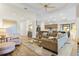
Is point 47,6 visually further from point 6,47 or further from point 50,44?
point 6,47

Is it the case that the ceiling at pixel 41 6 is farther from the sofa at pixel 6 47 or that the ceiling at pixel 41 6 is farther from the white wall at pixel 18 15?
the sofa at pixel 6 47

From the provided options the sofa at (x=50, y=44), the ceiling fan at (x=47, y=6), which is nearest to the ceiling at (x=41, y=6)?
the ceiling fan at (x=47, y=6)

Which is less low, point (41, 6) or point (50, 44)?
point (41, 6)

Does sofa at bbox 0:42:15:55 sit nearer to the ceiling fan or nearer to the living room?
the living room

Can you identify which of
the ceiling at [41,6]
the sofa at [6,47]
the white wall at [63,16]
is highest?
the ceiling at [41,6]

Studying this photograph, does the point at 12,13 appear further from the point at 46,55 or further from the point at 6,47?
the point at 46,55

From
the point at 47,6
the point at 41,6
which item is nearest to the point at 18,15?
the point at 41,6

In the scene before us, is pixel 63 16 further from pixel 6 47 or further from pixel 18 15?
pixel 6 47

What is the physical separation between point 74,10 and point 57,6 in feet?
1.16

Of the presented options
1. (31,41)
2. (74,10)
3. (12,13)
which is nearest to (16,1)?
(12,13)

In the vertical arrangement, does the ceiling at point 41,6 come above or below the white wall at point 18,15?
above

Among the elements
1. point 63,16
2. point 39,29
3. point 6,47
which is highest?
point 63,16

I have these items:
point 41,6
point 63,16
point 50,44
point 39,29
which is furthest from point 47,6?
point 50,44

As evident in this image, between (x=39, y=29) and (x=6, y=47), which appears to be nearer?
(x=6, y=47)
